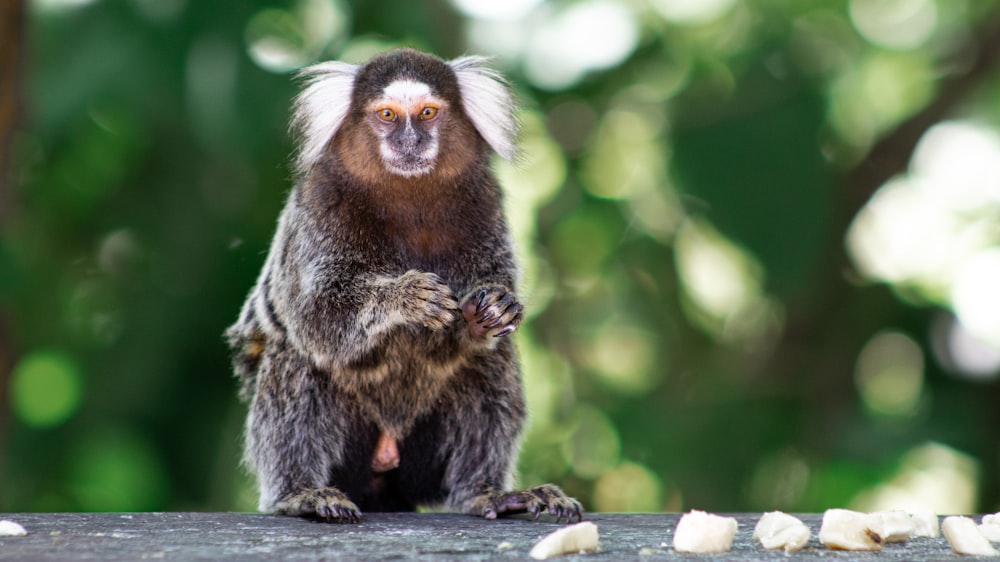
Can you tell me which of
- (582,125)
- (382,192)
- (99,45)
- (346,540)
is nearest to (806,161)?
(582,125)

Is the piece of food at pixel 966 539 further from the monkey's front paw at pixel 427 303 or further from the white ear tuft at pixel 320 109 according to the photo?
the white ear tuft at pixel 320 109

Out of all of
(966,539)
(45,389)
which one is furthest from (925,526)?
(45,389)

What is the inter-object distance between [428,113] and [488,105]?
9.9 inches

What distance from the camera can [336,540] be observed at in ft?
7.70

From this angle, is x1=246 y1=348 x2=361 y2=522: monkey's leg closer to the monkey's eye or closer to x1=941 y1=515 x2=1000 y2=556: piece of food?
the monkey's eye

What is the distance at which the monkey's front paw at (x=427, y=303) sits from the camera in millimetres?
2877

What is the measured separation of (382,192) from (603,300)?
287 cm

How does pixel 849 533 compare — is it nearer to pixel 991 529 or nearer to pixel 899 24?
pixel 991 529

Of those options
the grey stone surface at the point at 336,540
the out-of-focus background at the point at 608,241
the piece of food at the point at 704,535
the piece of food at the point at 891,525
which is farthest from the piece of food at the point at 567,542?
the out-of-focus background at the point at 608,241

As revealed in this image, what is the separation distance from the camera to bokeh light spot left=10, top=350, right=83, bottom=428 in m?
5.31

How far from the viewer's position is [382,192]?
126 inches

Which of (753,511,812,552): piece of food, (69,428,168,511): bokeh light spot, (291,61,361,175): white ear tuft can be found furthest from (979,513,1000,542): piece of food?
(69,428,168,511): bokeh light spot

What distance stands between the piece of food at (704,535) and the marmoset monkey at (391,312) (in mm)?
660

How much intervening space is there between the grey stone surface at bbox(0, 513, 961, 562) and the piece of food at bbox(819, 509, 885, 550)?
0.02 metres
